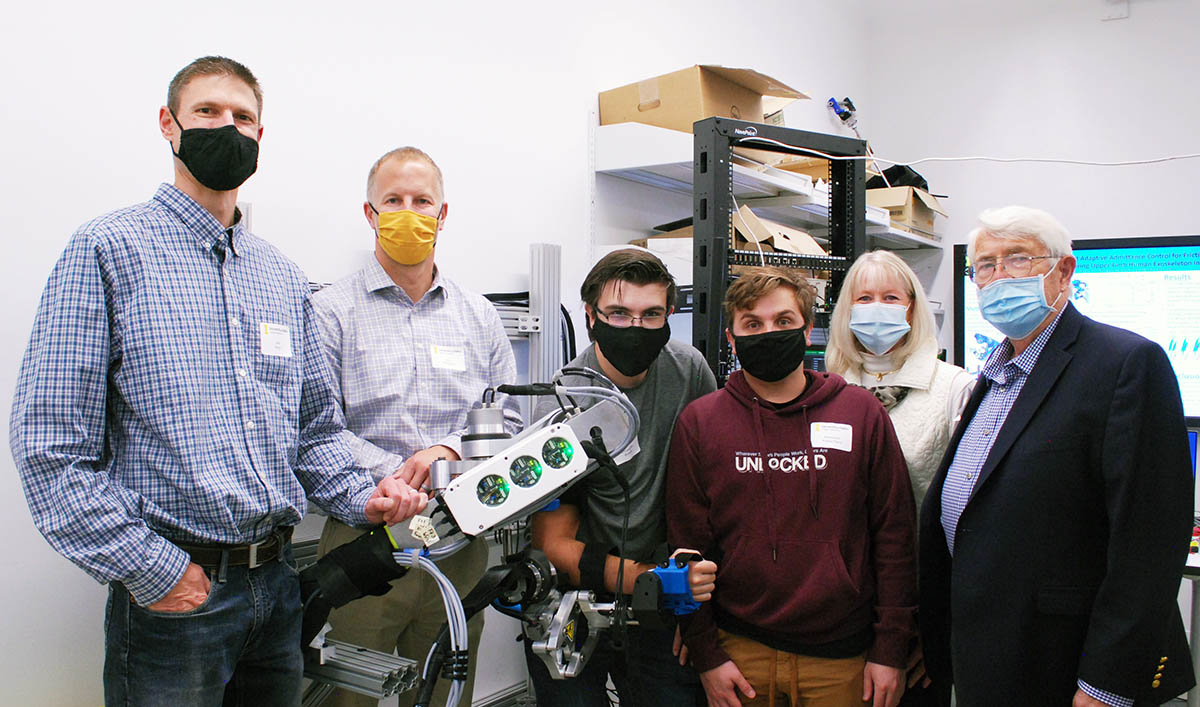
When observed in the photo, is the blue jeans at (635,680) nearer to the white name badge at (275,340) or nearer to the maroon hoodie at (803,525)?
the maroon hoodie at (803,525)

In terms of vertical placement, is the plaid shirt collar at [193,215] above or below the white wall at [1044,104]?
below

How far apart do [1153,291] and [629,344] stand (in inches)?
114

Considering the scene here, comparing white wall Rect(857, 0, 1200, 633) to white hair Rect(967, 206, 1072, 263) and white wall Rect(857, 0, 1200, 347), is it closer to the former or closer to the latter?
white wall Rect(857, 0, 1200, 347)

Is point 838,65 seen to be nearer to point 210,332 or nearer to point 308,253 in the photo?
point 308,253

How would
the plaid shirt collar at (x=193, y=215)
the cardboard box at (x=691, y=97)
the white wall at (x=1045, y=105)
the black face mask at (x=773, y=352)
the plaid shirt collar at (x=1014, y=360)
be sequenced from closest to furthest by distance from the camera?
the plaid shirt collar at (x=193, y=215) → the plaid shirt collar at (x=1014, y=360) → the black face mask at (x=773, y=352) → the cardboard box at (x=691, y=97) → the white wall at (x=1045, y=105)

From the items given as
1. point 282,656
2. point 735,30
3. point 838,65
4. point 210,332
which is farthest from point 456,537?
point 838,65

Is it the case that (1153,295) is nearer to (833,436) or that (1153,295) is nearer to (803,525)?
(833,436)

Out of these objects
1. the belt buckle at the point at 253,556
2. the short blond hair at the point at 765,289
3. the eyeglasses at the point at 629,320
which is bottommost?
the belt buckle at the point at 253,556

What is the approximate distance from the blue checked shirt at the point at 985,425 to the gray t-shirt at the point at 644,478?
581mm

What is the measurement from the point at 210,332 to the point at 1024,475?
1.48 m

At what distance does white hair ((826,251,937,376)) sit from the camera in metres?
2.01

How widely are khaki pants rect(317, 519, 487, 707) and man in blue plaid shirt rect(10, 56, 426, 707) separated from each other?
366 millimetres

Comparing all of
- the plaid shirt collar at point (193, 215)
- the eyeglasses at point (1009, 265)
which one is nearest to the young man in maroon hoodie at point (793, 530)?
the eyeglasses at point (1009, 265)

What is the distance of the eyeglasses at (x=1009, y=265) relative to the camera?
1624 mm
